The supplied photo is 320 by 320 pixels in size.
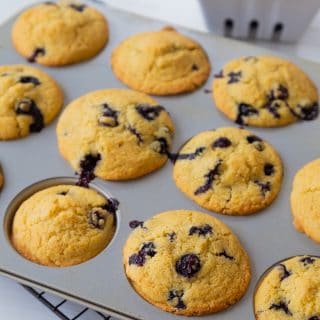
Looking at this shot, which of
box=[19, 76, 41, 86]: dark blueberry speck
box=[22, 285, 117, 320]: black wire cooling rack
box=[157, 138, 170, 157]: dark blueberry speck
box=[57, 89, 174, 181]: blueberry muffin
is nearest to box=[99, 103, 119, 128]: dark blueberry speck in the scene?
box=[57, 89, 174, 181]: blueberry muffin

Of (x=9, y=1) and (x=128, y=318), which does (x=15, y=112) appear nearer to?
(x=128, y=318)

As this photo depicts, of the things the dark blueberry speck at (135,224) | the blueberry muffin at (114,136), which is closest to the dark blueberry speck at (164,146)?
the blueberry muffin at (114,136)

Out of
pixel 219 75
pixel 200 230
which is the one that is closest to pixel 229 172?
pixel 200 230

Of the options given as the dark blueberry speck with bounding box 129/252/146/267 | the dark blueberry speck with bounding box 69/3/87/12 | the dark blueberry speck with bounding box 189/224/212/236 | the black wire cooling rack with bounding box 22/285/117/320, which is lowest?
the black wire cooling rack with bounding box 22/285/117/320

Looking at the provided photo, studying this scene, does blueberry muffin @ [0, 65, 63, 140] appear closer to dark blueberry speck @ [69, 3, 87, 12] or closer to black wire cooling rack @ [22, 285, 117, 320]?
dark blueberry speck @ [69, 3, 87, 12]

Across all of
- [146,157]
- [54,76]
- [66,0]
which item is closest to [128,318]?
[146,157]
